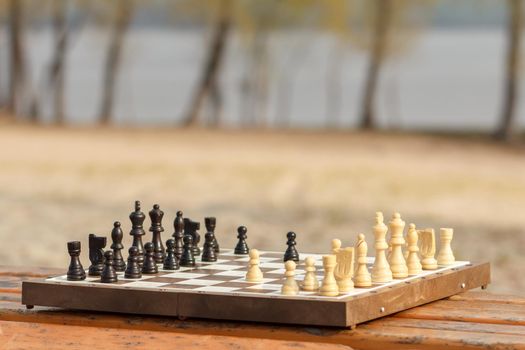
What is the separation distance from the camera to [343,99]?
356 feet

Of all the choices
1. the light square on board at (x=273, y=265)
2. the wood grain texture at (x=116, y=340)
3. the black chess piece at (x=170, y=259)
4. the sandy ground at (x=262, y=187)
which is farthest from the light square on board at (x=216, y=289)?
the sandy ground at (x=262, y=187)

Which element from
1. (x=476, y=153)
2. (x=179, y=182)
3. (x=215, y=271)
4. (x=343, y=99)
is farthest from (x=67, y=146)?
(x=343, y=99)

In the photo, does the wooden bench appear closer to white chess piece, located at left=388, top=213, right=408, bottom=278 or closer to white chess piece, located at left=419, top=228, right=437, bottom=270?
white chess piece, located at left=388, top=213, right=408, bottom=278

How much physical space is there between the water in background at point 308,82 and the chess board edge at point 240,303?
97.9ft

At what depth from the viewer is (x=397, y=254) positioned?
3590 millimetres

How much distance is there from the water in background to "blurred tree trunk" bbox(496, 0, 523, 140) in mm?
6402

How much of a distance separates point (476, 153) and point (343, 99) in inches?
3315

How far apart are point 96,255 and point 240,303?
636 millimetres

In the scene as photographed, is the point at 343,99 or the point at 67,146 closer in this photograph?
the point at 67,146

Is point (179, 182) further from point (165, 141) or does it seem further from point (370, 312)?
point (370, 312)

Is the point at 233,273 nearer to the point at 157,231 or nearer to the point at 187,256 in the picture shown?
the point at 187,256

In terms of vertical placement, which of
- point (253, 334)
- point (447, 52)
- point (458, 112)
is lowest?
point (253, 334)

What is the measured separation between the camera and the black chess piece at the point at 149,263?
363 centimetres

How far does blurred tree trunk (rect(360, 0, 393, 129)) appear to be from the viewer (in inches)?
1210
